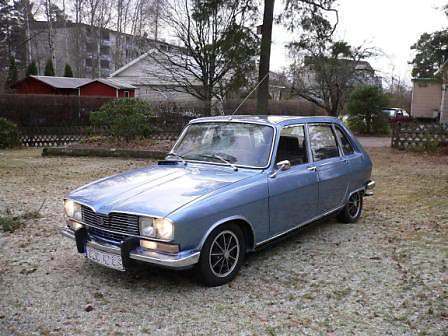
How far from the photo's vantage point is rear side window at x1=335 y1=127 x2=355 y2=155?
6142 millimetres

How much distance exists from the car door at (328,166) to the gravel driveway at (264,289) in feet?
1.76

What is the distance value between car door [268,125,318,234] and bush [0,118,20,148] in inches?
577

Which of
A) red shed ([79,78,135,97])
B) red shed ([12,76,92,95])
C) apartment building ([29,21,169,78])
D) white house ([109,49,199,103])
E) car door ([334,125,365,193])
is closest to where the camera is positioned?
car door ([334,125,365,193])

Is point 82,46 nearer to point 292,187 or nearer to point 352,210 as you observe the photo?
point 352,210

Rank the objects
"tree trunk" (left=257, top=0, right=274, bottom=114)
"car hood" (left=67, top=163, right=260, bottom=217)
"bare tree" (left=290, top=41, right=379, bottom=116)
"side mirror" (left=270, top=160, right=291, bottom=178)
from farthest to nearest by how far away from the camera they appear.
→ "bare tree" (left=290, top=41, right=379, bottom=116)
"tree trunk" (left=257, top=0, right=274, bottom=114)
"side mirror" (left=270, top=160, right=291, bottom=178)
"car hood" (left=67, top=163, right=260, bottom=217)

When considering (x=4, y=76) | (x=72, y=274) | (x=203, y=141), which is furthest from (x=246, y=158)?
(x=4, y=76)

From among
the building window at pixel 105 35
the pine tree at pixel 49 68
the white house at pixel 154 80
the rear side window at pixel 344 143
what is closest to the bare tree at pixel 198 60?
the white house at pixel 154 80

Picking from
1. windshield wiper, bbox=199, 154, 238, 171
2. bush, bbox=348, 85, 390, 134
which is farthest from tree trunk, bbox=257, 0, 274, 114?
bush, bbox=348, 85, 390, 134

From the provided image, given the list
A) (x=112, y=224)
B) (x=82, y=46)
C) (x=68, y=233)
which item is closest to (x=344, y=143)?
(x=112, y=224)

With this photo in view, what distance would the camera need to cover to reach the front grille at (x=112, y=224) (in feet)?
12.6

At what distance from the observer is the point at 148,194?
4.06 m

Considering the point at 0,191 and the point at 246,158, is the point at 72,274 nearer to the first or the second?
the point at 246,158

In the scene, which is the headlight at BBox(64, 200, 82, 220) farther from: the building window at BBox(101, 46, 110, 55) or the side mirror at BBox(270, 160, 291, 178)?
the building window at BBox(101, 46, 110, 55)

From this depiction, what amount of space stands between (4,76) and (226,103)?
24395mm
